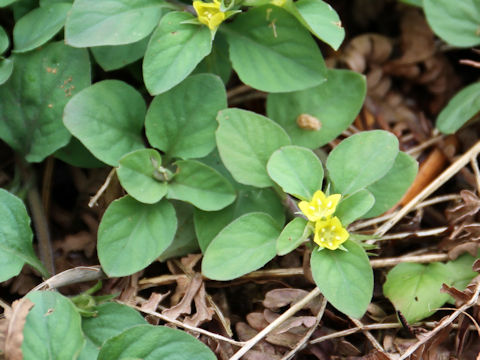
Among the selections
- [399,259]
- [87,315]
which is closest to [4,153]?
[87,315]

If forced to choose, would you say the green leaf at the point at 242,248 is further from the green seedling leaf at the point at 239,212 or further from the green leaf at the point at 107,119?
the green leaf at the point at 107,119

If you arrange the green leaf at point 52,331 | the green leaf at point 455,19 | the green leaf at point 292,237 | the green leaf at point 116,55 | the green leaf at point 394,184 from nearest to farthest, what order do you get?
the green leaf at point 52,331
the green leaf at point 292,237
the green leaf at point 394,184
the green leaf at point 116,55
the green leaf at point 455,19

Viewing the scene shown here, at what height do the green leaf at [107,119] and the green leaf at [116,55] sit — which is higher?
the green leaf at [116,55]

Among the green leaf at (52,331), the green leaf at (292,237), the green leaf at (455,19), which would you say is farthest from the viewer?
the green leaf at (455,19)

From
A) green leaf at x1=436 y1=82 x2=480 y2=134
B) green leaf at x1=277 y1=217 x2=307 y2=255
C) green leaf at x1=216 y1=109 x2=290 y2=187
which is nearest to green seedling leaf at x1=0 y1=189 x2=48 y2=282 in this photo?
green leaf at x1=216 y1=109 x2=290 y2=187

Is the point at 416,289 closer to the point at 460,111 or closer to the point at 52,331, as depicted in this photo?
the point at 460,111

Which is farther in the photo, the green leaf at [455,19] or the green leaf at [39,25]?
the green leaf at [455,19]

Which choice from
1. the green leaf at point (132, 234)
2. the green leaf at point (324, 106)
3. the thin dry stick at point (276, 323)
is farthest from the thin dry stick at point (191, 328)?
the green leaf at point (324, 106)
